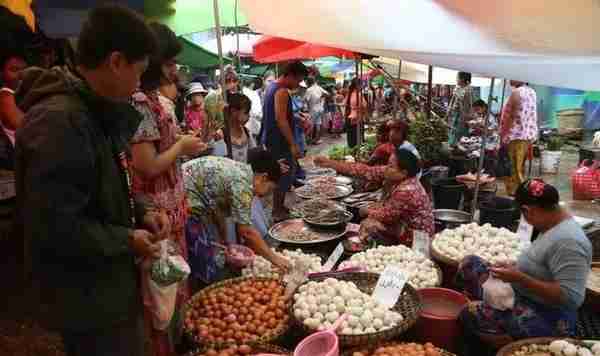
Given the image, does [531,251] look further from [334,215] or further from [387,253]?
[334,215]

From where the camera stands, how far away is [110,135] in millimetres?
1466

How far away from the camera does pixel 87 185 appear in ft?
4.38

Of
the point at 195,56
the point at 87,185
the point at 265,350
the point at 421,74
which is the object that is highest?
the point at 195,56

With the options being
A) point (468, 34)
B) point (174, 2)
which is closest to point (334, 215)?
point (468, 34)

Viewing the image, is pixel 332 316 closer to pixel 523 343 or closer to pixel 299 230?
pixel 523 343

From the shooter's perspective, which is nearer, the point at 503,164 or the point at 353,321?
the point at 353,321

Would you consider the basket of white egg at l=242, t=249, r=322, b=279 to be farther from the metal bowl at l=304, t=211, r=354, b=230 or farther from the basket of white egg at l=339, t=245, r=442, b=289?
the metal bowl at l=304, t=211, r=354, b=230

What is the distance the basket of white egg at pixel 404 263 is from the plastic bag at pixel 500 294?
0.57 meters

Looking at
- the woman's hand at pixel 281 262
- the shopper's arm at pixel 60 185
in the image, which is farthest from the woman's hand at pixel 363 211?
the shopper's arm at pixel 60 185

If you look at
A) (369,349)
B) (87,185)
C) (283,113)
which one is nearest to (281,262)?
(369,349)

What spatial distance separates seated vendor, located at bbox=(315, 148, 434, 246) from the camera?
3.67 m

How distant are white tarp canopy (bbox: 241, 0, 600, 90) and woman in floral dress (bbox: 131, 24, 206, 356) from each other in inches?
37.1

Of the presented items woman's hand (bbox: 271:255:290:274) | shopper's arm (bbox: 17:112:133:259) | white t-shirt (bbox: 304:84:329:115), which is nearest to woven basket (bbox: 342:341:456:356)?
woman's hand (bbox: 271:255:290:274)

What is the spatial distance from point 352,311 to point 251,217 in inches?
40.7
